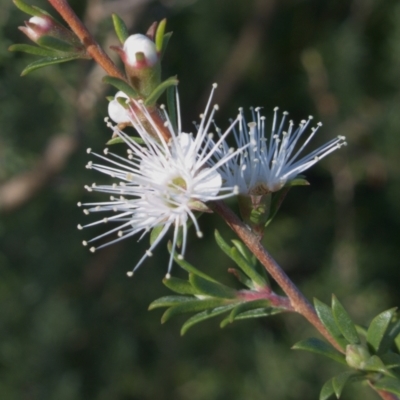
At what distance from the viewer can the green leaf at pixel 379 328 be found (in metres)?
1.14

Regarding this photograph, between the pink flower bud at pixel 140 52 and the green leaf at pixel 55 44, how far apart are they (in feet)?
0.30

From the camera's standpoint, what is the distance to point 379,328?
1.14 meters

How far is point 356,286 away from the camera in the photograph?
3.54m

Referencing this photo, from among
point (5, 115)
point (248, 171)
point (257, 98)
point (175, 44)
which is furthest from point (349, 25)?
point (248, 171)

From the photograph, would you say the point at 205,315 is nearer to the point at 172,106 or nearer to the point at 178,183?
the point at 178,183

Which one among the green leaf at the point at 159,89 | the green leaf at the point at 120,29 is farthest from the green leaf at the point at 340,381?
the green leaf at the point at 120,29

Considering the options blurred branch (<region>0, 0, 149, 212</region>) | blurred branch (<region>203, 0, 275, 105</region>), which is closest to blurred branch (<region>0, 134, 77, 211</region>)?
blurred branch (<region>0, 0, 149, 212</region>)

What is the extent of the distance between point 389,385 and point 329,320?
15 cm

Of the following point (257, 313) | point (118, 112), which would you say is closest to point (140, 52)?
point (118, 112)

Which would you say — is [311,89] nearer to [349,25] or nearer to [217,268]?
[349,25]

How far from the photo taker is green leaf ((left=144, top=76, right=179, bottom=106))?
101 cm

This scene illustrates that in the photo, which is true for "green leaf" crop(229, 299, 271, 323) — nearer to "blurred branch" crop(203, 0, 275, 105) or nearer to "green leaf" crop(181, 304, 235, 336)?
"green leaf" crop(181, 304, 235, 336)

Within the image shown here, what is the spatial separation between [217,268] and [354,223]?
0.94 meters

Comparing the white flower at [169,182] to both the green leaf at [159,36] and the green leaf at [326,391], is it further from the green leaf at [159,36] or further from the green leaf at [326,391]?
the green leaf at [326,391]
